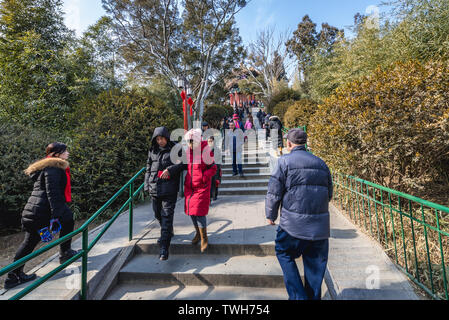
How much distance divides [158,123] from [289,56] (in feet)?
77.9

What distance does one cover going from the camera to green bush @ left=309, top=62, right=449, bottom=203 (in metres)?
3.42

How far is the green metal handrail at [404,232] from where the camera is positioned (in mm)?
2475

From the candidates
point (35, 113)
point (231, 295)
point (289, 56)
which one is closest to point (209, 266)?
point (231, 295)

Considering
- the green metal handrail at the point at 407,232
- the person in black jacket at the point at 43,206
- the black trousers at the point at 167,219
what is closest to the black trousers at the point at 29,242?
the person in black jacket at the point at 43,206

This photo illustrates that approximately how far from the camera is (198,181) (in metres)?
3.07

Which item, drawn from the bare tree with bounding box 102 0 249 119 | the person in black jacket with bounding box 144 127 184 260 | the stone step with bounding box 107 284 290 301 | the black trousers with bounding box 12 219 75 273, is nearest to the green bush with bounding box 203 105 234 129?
the bare tree with bounding box 102 0 249 119

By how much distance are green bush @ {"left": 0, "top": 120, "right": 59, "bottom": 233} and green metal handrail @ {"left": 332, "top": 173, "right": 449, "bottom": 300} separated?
6.65 m

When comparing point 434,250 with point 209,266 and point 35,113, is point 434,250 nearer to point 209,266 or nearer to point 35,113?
point 209,266

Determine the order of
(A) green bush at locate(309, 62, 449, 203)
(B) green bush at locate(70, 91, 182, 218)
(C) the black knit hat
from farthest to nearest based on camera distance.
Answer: (B) green bush at locate(70, 91, 182, 218)
(A) green bush at locate(309, 62, 449, 203)
(C) the black knit hat

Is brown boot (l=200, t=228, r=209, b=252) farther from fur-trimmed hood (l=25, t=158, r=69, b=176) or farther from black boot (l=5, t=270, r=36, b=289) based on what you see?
black boot (l=5, t=270, r=36, b=289)

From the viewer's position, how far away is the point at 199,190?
3.09 m

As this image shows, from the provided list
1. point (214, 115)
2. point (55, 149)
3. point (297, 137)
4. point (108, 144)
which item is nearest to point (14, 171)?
point (108, 144)

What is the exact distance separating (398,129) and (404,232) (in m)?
1.69

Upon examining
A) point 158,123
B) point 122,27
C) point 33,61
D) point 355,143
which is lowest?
point 355,143
